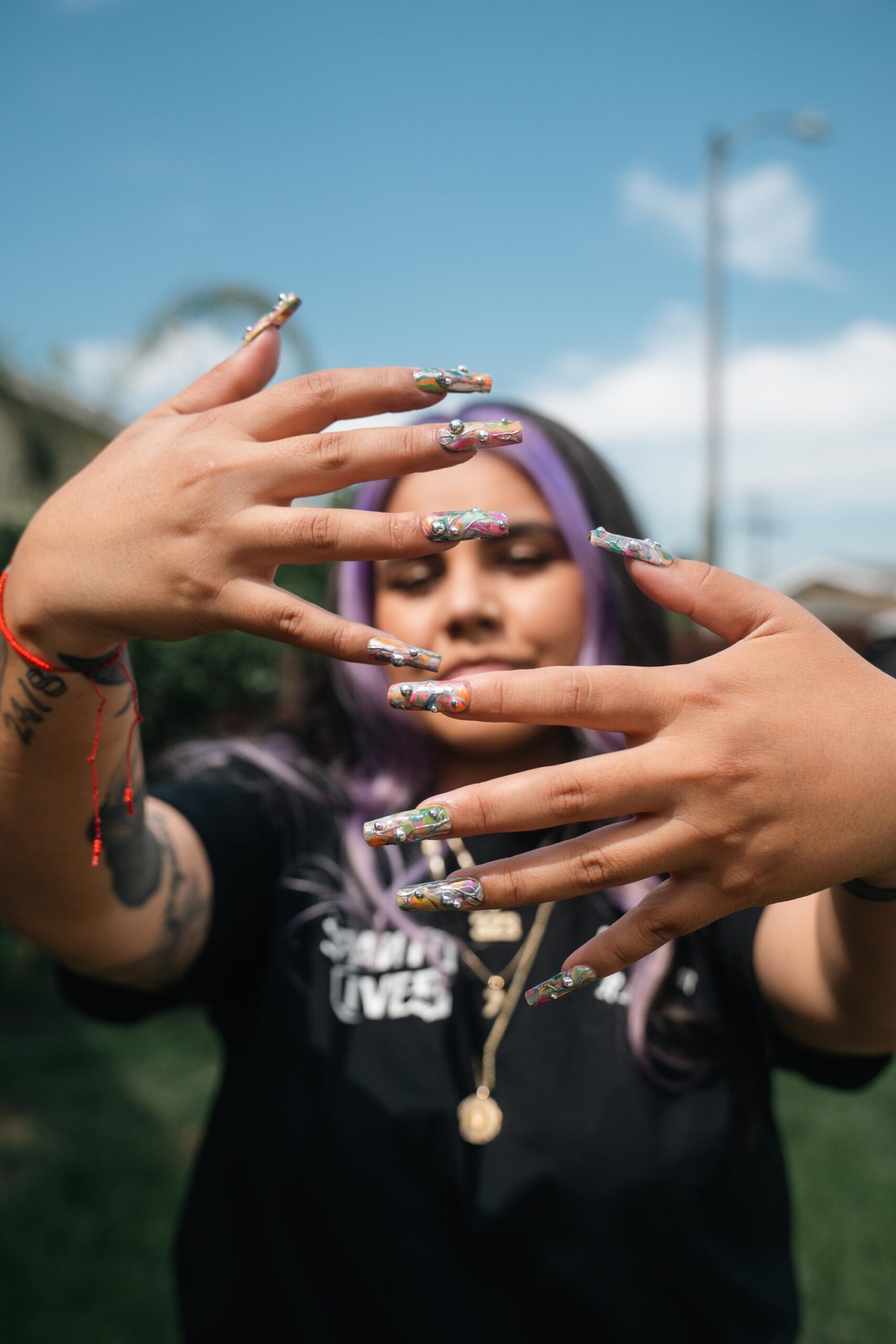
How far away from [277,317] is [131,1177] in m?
3.84

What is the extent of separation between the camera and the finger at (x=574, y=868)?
958mm

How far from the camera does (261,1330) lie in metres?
1.75

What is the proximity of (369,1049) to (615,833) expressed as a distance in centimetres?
105

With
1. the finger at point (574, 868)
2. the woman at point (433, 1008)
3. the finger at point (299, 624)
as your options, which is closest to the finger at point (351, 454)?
the finger at point (299, 624)

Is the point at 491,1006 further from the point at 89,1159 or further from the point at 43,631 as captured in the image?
the point at 89,1159

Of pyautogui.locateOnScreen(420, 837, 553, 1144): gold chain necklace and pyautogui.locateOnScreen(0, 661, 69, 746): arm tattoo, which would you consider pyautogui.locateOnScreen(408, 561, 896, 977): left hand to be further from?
pyautogui.locateOnScreen(420, 837, 553, 1144): gold chain necklace

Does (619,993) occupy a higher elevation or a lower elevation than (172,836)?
lower

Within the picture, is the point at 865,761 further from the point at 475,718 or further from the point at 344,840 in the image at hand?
the point at 344,840

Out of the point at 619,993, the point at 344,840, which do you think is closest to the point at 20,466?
the point at 344,840

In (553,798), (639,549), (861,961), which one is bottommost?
(861,961)

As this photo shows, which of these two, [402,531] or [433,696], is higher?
[402,531]

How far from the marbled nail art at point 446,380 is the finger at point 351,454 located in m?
0.08

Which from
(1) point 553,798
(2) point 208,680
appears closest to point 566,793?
(1) point 553,798

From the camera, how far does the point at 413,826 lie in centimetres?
95
